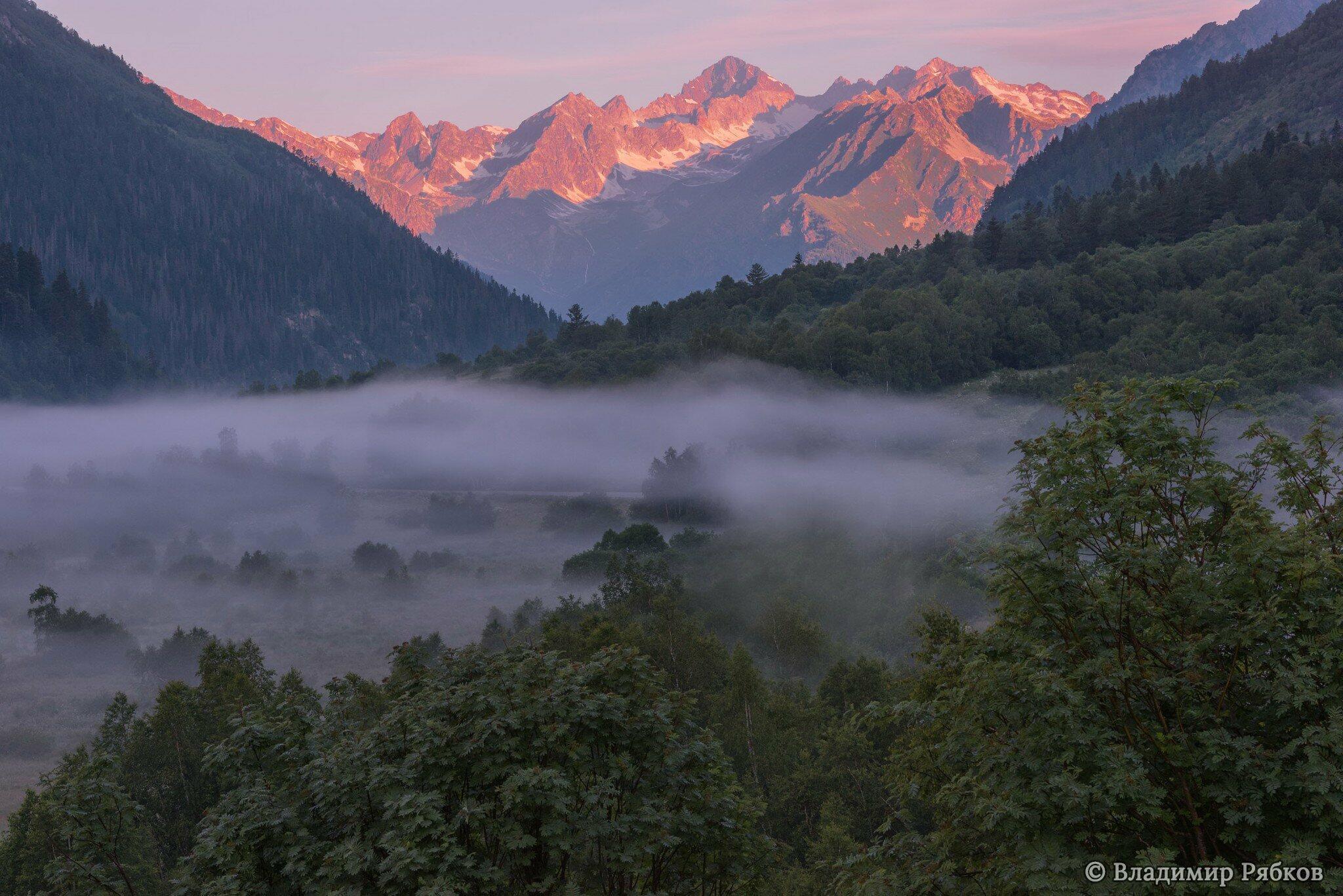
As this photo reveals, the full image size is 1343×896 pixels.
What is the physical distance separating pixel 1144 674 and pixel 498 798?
9.96m

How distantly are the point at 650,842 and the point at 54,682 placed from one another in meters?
116

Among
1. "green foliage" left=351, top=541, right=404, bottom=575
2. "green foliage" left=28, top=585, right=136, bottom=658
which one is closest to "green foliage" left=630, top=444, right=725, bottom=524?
"green foliage" left=351, top=541, right=404, bottom=575

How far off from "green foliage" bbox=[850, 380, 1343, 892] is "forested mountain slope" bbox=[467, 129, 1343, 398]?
389ft

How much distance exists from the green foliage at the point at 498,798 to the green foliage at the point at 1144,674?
3.36 meters

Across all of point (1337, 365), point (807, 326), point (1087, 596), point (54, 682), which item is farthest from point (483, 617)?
point (1087, 596)

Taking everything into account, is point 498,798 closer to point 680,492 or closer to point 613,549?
point 613,549

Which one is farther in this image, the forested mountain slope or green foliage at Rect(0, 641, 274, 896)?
the forested mountain slope

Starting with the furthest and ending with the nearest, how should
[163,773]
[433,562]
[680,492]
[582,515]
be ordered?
1. [582,515]
2. [433,562]
3. [680,492]
4. [163,773]

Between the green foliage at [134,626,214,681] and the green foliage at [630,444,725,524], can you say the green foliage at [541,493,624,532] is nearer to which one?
the green foliage at [630,444,725,524]

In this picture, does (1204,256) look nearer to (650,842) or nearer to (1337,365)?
(1337,365)

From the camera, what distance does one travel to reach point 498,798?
16.5 m

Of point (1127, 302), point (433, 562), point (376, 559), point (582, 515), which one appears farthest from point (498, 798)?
point (582, 515)

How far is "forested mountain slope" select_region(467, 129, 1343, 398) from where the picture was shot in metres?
140

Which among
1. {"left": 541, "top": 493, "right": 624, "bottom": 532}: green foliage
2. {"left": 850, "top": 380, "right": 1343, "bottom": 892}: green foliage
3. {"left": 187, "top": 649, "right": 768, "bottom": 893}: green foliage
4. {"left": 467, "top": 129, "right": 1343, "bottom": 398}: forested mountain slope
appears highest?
{"left": 467, "top": 129, "right": 1343, "bottom": 398}: forested mountain slope
